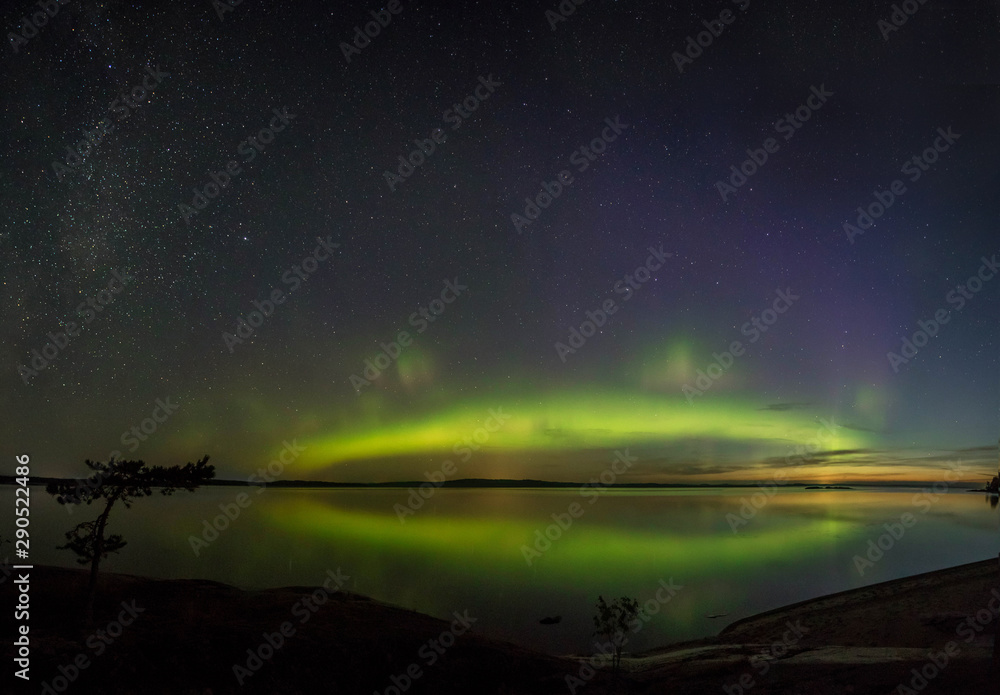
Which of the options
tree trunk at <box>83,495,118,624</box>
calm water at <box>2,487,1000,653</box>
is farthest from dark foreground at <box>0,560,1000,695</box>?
calm water at <box>2,487,1000,653</box>

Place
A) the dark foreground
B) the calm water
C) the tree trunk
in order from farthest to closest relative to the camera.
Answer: the calm water, the tree trunk, the dark foreground

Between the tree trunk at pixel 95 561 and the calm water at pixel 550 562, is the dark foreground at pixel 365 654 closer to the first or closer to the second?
the tree trunk at pixel 95 561

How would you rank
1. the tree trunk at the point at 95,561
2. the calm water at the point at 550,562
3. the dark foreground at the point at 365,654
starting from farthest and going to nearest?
the calm water at the point at 550,562
the tree trunk at the point at 95,561
the dark foreground at the point at 365,654

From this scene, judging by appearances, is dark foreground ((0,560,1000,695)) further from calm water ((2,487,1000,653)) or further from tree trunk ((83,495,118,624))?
calm water ((2,487,1000,653))

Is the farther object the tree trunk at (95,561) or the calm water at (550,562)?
the calm water at (550,562)

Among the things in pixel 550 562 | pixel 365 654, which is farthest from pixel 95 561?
pixel 550 562

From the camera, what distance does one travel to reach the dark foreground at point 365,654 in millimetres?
11289

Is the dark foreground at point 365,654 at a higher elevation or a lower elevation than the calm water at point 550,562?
lower

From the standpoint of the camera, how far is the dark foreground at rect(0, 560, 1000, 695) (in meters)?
11.3

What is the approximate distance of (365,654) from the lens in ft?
45.8

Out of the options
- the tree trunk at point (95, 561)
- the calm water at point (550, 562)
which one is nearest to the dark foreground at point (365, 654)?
the tree trunk at point (95, 561)

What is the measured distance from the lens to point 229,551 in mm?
49219

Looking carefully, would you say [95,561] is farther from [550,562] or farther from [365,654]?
[550,562]

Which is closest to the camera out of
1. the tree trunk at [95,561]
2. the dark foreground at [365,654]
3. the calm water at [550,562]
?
the dark foreground at [365,654]
